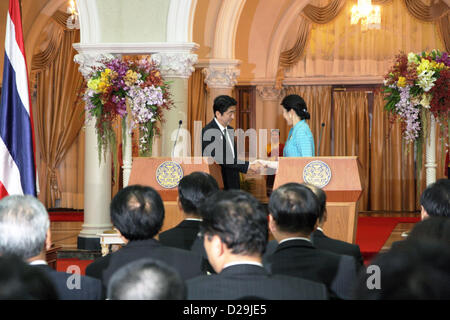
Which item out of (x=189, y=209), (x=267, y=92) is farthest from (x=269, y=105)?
(x=189, y=209)

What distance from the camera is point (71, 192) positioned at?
15492 mm

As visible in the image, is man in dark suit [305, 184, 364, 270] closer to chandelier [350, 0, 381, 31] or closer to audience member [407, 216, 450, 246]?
audience member [407, 216, 450, 246]

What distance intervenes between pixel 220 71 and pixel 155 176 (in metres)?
4.75

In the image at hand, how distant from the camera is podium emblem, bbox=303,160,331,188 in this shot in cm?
625

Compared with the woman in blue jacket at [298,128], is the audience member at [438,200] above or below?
below

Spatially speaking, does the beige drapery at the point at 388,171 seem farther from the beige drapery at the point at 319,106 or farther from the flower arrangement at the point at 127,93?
the flower arrangement at the point at 127,93

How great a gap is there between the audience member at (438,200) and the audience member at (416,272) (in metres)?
2.12

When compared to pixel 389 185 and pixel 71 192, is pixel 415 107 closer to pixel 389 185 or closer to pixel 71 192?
pixel 389 185

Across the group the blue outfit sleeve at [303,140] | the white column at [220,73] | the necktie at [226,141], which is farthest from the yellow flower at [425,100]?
the white column at [220,73]

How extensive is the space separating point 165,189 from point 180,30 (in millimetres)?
2783

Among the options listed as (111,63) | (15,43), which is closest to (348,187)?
(111,63)

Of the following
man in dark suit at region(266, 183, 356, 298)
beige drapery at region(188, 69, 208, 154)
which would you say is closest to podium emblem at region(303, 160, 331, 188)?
man in dark suit at region(266, 183, 356, 298)

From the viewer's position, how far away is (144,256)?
3.10 metres

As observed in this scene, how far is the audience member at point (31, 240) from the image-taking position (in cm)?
262
